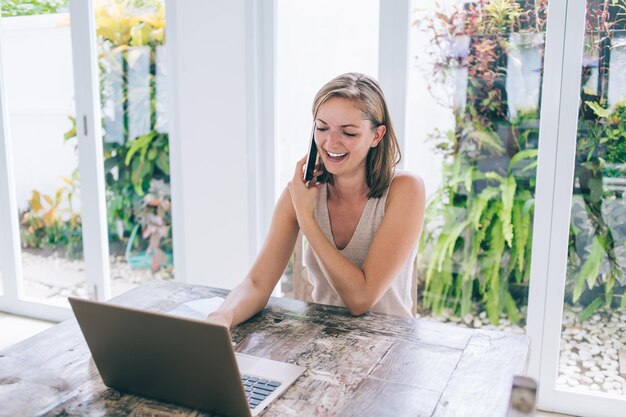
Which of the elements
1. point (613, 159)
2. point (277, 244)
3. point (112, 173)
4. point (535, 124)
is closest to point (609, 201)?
point (613, 159)

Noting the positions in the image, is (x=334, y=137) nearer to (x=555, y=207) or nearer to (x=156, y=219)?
(x=555, y=207)

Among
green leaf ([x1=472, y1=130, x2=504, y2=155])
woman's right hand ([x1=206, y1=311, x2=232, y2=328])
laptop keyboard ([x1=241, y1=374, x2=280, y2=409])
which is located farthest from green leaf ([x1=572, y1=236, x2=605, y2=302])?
laptop keyboard ([x1=241, y1=374, x2=280, y2=409])

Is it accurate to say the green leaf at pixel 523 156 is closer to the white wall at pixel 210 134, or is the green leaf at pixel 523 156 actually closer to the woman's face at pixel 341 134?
the woman's face at pixel 341 134

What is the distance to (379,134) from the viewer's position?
70.7 inches

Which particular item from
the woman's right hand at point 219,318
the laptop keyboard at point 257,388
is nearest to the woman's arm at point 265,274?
the woman's right hand at point 219,318

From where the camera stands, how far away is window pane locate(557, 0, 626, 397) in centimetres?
223

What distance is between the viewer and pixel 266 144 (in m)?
2.78

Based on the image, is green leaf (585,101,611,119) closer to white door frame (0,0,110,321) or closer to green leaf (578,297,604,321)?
green leaf (578,297,604,321)

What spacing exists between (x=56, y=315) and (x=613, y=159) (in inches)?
123

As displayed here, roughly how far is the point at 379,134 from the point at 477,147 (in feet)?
2.70

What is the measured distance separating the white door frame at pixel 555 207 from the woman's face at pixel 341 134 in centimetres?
95

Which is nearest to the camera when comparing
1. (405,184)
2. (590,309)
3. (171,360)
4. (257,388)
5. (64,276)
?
(171,360)

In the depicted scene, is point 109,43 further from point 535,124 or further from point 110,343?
point 110,343

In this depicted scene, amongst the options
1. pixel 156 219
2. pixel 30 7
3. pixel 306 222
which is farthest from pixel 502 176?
pixel 30 7
